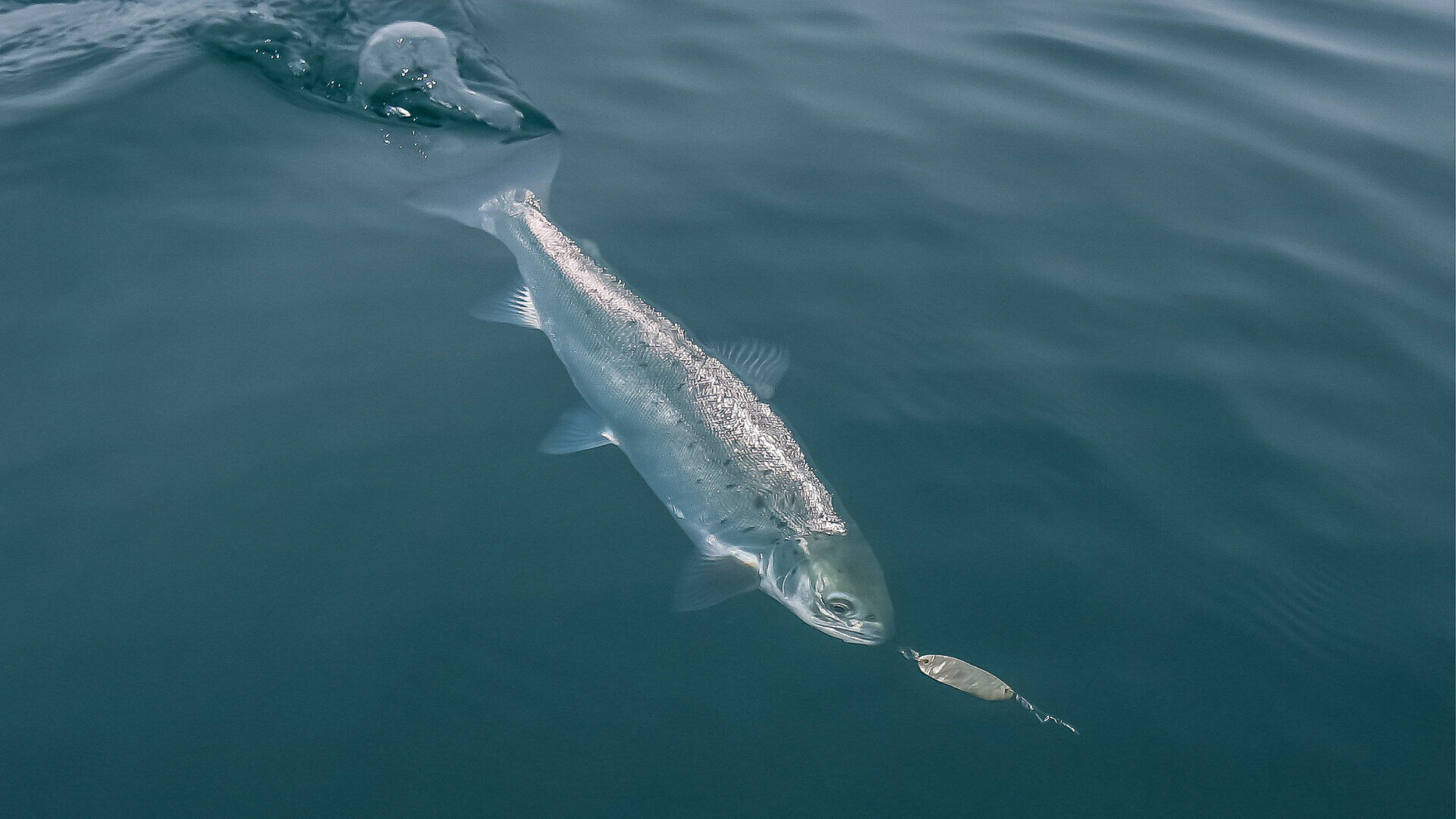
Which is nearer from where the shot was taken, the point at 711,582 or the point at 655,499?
the point at 711,582

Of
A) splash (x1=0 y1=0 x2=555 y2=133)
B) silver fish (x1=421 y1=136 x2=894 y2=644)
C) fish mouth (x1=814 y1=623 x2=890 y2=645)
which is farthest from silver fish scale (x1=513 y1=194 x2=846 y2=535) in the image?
splash (x1=0 y1=0 x2=555 y2=133)

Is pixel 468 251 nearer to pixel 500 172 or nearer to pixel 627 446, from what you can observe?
pixel 500 172

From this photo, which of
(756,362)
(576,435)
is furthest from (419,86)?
(756,362)

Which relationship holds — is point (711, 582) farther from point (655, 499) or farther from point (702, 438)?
point (702, 438)

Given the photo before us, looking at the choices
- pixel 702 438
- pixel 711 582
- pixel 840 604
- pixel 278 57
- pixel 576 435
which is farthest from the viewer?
pixel 278 57

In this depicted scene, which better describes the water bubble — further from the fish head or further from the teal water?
the fish head

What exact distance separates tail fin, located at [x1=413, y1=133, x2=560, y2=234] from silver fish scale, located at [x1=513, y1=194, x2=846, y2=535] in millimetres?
690

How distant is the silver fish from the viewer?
3.74 m

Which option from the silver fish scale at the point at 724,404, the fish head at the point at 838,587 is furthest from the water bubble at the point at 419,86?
the fish head at the point at 838,587

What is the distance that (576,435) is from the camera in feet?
14.5

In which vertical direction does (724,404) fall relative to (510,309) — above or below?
above

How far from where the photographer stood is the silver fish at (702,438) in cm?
374

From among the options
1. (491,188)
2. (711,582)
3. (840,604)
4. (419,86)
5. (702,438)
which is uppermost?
(419,86)

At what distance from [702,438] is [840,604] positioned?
3.33 ft
